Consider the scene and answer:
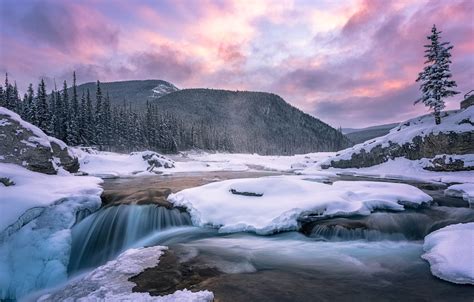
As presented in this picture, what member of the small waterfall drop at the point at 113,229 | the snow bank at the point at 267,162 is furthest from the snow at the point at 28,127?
the snow bank at the point at 267,162

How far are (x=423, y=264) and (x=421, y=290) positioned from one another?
1.72m

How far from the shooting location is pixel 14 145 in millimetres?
15383

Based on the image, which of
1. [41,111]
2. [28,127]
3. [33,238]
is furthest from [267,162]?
[33,238]

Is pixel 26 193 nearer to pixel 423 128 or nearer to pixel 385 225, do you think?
pixel 385 225

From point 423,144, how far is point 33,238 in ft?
97.1

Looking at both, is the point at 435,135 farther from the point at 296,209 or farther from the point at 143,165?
the point at 143,165

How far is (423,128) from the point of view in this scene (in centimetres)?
2794

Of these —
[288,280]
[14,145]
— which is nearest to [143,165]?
[14,145]

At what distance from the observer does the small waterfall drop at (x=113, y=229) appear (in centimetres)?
970

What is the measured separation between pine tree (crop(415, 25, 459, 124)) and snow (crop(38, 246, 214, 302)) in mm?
30169

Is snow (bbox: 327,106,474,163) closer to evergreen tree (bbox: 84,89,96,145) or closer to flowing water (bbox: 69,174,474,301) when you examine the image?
flowing water (bbox: 69,174,474,301)

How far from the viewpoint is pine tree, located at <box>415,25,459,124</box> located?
2777 centimetres

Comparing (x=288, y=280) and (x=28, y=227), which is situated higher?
(x=28, y=227)

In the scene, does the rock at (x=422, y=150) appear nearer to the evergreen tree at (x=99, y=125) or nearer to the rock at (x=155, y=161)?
the rock at (x=155, y=161)
